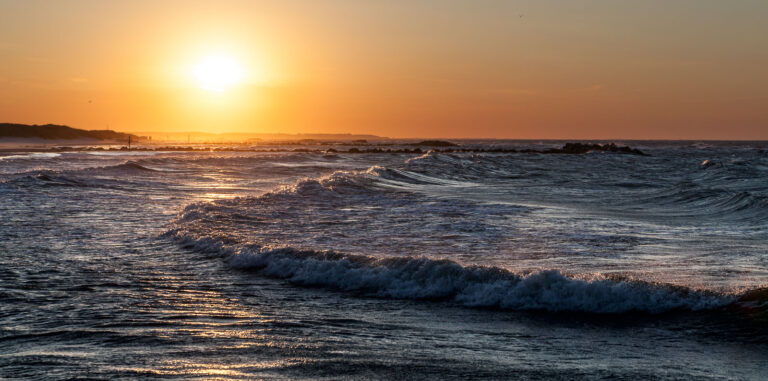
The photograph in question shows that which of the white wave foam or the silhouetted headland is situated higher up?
the silhouetted headland

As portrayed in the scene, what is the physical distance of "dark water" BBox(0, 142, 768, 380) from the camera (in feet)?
19.0

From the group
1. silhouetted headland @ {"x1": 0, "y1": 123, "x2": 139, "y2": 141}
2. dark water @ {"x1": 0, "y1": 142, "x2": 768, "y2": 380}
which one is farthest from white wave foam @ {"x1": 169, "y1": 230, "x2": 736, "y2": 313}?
silhouetted headland @ {"x1": 0, "y1": 123, "x2": 139, "y2": 141}

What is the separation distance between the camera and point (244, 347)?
6133mm

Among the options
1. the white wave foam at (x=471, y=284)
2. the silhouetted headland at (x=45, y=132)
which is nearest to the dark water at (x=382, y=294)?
the white wave foam at (x=471, y=284)

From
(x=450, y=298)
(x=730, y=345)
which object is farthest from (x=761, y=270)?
(x=450, y=298)

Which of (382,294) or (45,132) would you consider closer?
(382,294)

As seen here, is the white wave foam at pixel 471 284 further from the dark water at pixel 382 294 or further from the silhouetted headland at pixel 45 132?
the silhouetted headland at pixel 45 132

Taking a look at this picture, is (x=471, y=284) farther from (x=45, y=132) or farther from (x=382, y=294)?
(x=45, y=132)

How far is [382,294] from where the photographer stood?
8.70m

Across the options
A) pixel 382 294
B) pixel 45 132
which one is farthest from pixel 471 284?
pixel 45 132

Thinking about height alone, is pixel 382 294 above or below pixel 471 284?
below

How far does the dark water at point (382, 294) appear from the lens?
5.79m

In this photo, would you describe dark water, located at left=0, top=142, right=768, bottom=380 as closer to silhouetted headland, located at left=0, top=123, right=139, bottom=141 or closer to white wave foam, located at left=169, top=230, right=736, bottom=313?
white wave foam, located at left=169, top=230, right=736, bottom=313

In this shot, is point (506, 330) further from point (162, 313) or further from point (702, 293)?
point (162, 313)
